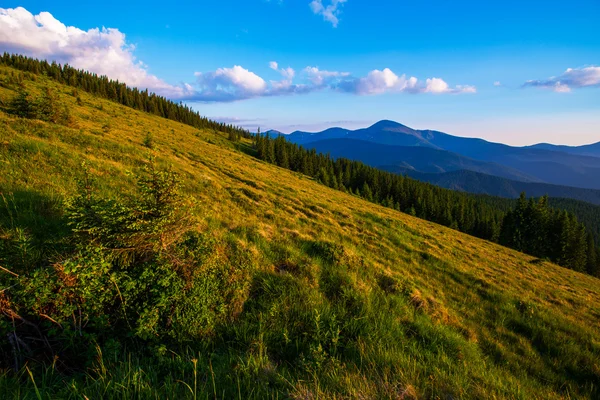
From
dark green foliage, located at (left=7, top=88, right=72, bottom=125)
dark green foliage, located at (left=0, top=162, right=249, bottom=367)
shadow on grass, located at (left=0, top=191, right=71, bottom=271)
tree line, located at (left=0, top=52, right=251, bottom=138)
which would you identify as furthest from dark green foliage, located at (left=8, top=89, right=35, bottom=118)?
tree line, located at (left=0, top=52, right=251, bottom=138)

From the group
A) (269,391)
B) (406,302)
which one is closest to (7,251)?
(269,391)

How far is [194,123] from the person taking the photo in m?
126

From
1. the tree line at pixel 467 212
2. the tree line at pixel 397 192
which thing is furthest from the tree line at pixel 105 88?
the tree line at pixel 467 212

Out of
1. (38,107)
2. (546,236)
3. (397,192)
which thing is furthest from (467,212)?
(38,107)

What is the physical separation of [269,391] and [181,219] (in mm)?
3684

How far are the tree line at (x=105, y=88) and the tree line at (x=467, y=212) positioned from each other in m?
55.4

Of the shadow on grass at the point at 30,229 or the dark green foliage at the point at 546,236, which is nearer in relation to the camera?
the shadow on grass at the point at 30,229

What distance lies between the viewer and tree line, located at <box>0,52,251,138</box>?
9438 centimetres

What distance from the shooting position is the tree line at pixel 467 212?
197 ft

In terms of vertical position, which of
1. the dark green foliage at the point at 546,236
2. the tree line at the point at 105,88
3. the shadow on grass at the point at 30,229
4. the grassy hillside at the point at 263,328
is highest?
the tree line at the point at 105,88

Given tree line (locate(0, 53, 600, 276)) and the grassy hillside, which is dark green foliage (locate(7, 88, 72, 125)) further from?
the grassy hillside

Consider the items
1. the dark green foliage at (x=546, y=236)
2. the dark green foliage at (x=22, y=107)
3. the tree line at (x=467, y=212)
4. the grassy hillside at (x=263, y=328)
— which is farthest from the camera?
the tree line at (x=467, y=212)

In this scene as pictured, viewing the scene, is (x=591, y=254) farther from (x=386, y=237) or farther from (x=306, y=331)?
(x=306, y=331)

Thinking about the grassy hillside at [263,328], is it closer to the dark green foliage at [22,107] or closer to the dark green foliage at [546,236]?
the dark green foliage at [22,107]
